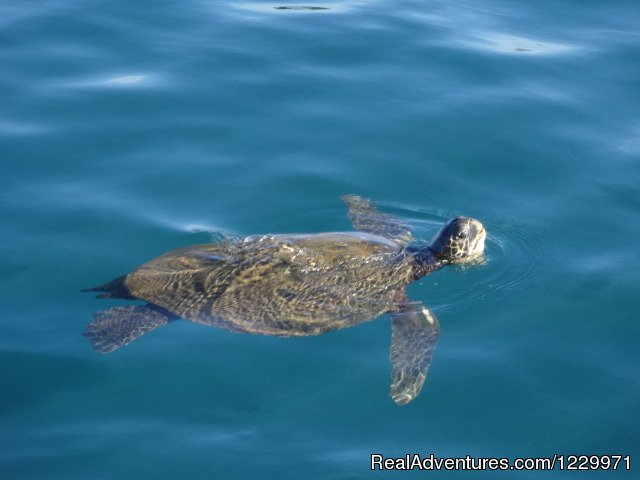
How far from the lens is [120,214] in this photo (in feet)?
28.6

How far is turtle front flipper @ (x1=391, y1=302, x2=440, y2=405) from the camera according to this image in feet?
21.0

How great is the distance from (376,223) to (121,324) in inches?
123

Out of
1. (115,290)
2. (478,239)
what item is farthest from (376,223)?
(115,290)

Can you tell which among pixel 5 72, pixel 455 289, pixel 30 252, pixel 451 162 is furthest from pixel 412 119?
pixel 5 72

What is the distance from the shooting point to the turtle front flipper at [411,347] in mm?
6410

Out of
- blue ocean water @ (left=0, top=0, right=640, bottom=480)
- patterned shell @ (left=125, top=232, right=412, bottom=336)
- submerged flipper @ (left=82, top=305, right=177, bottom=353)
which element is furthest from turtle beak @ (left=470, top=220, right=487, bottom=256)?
submerged flipper @ (left=82, top=305, right=177, bottom=353)

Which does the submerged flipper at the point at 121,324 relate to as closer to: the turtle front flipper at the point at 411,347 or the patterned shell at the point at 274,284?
the patterned shell at the point at 274,284

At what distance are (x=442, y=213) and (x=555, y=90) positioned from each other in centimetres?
391

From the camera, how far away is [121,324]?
23.0ft

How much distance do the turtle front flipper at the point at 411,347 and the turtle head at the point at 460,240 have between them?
87 centimetres

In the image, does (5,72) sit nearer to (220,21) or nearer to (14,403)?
(220,21)

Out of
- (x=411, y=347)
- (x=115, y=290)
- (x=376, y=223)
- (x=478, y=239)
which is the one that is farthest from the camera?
(x=376, y=223)

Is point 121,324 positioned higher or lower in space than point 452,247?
lower

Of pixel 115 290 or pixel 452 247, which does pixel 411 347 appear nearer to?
pixel 452 247
